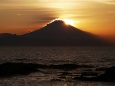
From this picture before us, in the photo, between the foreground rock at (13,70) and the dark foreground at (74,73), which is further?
the foreground rock at (13,70)

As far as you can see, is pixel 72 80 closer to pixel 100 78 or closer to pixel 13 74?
pixel 100 78

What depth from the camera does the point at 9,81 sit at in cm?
4272

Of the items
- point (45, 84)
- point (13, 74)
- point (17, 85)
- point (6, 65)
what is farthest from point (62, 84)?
point (6, 65)

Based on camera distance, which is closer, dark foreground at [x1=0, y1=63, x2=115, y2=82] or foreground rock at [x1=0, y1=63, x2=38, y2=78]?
dark foreground at [x1=0, y1=63, x2=115, y2=82]

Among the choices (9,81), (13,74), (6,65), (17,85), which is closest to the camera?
(17,85)

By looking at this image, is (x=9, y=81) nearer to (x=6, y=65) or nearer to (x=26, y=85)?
(x=26, y=85)

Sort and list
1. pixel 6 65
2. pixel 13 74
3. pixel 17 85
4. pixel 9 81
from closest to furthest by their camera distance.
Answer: pixel 17 85
pixel 9 81
pixel 13 74
pixel 6 65

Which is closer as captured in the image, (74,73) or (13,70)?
(13,70)

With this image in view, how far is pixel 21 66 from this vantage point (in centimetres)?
5688

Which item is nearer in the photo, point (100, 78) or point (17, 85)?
point (17, 85)

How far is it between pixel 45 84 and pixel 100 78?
873cm

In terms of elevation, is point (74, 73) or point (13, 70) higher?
point (13, 70)

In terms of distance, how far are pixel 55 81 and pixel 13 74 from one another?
1028cm

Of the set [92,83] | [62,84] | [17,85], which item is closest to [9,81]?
[17,85]
